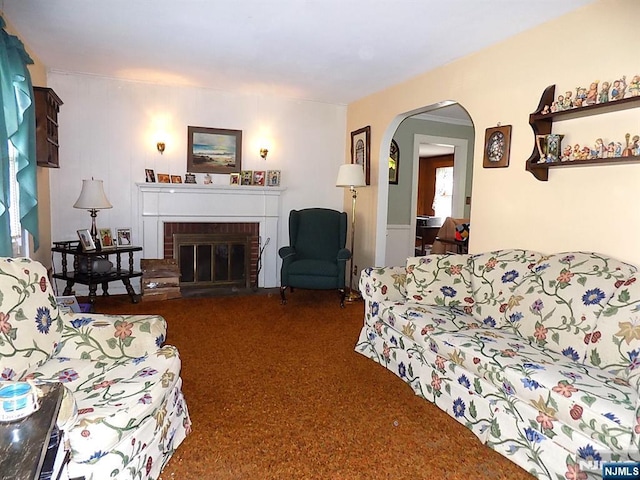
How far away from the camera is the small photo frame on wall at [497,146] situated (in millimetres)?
3010

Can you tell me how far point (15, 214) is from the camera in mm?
3090

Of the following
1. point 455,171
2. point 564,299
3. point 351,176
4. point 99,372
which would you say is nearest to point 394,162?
point 455,171

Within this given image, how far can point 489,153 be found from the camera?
10.4 ft

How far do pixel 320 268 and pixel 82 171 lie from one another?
2667 mm

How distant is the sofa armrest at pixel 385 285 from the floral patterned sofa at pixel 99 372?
149 centimetres

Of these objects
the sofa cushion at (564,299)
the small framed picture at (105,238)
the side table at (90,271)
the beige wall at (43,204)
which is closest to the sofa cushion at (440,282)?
the sofa cushion at (564,299)

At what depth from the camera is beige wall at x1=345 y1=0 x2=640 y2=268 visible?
230 cm

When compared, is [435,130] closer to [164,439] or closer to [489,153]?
[489,153]

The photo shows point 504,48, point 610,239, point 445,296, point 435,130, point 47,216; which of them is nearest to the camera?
point 610,239

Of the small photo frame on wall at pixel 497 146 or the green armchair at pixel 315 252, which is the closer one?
the small photo frame on wall at pixel 497 146

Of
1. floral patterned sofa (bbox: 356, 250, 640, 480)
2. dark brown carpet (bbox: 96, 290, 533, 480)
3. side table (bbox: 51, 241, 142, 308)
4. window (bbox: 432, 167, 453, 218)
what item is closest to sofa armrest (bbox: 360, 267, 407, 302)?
floral patterned sofa (bbox: 356, 250, 640, 480)

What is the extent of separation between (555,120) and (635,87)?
55 cm

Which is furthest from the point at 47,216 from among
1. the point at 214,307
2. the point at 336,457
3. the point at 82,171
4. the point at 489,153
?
the point at 489,153

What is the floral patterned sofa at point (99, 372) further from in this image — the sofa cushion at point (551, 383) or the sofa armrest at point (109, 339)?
the sofa cushion at point (551, 383)
